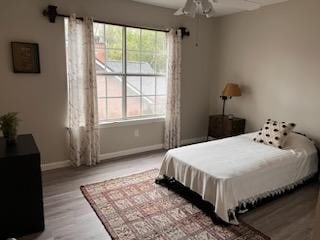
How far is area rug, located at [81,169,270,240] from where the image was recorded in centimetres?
218

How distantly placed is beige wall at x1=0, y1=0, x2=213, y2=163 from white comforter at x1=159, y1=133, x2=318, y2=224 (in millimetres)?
1603

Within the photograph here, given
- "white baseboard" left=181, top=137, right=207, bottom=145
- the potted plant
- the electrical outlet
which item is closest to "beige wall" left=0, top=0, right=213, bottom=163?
the electrical outlet

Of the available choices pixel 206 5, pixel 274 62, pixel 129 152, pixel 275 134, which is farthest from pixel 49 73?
pixel 274 62

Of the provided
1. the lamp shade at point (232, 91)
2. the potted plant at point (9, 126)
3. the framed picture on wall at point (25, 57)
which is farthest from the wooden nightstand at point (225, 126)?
the potted plant at point (9, 126)

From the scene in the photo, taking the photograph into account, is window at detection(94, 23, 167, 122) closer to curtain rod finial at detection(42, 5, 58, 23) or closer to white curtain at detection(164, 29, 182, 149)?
white curtain at detection(164, 29, 182, 149)

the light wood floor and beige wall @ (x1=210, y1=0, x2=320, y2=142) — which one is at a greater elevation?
beige wall @ (x1=210, y1=0, x2=320, y2=142)

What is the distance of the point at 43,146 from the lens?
347 cm

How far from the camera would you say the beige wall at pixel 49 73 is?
3.08 meters

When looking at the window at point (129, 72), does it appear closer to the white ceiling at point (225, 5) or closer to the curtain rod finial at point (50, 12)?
the white ceiling at point (225, 5)

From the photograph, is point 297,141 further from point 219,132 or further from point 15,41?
point 15,41

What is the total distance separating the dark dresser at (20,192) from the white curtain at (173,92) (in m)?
2.73

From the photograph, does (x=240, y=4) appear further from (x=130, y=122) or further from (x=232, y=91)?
(x=130, y=122)

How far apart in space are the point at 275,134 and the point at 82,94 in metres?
2.87

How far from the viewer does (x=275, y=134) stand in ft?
10.9
